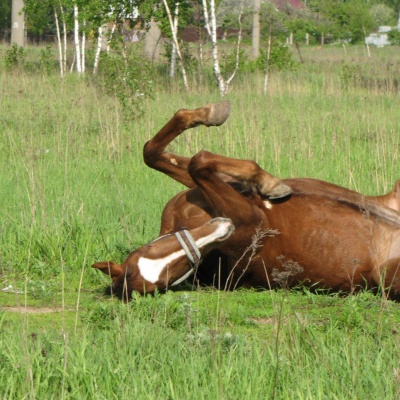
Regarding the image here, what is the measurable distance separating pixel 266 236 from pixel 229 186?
399 mm

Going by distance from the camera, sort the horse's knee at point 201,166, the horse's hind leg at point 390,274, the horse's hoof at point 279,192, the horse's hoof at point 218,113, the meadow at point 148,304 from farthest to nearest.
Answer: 1. the horse's hoof at point 218,113
2. the horse's hoof at point 279,192
3. the horse's knee at point 201,166
4. the horse's hind leg at point 390,274
5. the meadow at point 148,304

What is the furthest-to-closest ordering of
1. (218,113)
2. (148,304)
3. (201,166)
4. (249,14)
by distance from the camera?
1. (249,14)
2. (218,113)
3. (201,166)
4. (148,304)

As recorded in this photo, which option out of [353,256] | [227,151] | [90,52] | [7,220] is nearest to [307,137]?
[227,151]

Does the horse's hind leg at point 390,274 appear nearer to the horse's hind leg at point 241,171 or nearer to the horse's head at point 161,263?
the horse's hind leg at point 241,171

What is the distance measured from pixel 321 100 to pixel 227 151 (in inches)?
259

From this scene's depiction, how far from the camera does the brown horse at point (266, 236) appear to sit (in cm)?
496

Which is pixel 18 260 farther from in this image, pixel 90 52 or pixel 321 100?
pixel 90 52

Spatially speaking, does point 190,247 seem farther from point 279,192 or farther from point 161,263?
point 279,192

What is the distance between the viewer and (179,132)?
5961mm

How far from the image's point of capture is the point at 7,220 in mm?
6953

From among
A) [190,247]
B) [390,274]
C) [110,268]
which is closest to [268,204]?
[190,247]

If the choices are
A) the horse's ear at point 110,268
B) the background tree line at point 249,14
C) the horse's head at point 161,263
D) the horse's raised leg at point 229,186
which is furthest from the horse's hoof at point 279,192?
the background tree line at point 249,14

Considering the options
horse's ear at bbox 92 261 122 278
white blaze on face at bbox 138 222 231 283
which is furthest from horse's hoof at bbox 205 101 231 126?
horse's ear at bbox 92 261 122 278

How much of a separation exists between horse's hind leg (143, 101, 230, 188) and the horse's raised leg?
561 millimetres
